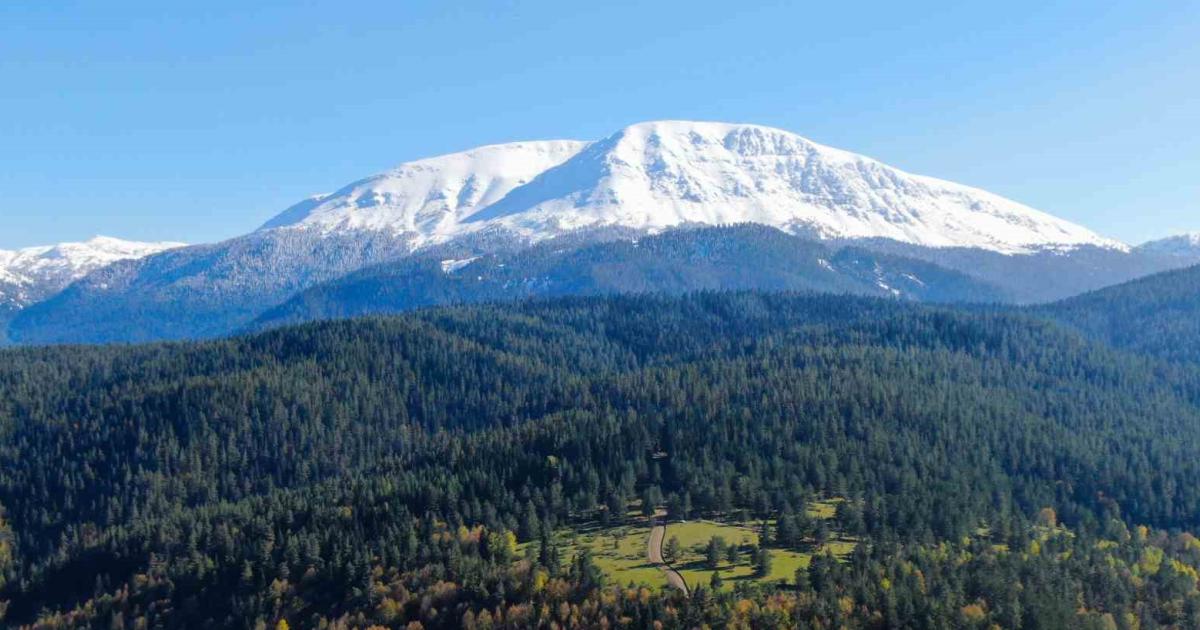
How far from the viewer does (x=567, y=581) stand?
151 metres

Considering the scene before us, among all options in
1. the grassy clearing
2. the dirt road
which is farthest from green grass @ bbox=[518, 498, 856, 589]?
the dirt road

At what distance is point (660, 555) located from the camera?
538ft

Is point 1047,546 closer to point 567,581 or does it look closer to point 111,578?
point 567,581

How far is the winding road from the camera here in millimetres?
151125

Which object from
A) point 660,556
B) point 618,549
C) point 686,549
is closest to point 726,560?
point 686,549

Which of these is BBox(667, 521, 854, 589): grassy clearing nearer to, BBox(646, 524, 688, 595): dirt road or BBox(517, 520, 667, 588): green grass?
BBox(646, 524, 688, 595): dirt road

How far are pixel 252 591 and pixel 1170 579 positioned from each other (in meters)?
138

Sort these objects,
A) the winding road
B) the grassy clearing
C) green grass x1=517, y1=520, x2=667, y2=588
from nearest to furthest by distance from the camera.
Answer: the winding road → the grassy clearing → green grass x1=517, y1=520, x2=667, y2=588

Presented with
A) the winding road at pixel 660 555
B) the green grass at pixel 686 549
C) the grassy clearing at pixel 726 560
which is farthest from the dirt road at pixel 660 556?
the grassy clearing at pixel 726 560

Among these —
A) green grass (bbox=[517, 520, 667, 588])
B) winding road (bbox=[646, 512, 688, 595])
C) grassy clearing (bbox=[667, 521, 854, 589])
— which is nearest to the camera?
winding road (bbox=[646, 512, 688, 595])

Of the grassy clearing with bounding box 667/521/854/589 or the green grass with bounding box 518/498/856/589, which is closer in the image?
the grassy clearing with bounding box 667/521/854/589

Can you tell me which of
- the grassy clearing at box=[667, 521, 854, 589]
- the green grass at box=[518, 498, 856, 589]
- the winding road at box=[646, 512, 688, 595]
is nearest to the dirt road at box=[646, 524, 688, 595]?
the winding road at box=[646, 512, 688, 595]

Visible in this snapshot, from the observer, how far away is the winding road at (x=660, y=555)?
496ft

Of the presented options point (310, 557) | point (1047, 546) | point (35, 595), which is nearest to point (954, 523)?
point (1047, 546)
